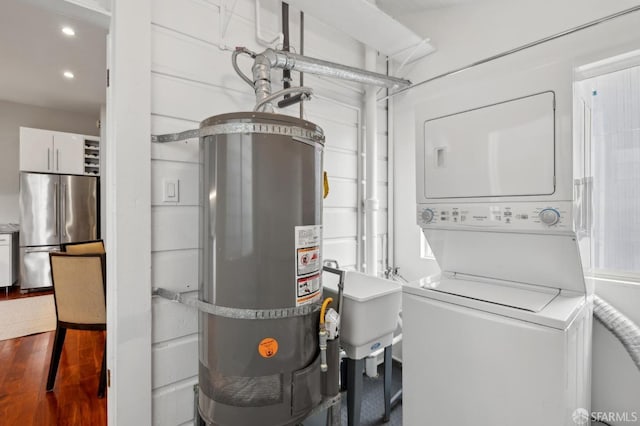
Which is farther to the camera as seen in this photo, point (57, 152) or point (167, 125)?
point (57, 152)

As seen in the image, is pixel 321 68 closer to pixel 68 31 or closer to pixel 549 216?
pixel 549 216

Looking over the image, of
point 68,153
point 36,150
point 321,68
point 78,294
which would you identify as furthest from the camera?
point 68,153

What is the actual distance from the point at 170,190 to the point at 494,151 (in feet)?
4.98

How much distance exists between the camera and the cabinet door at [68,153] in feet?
15.6

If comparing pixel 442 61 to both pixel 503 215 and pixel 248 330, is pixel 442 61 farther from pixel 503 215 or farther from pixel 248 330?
pixel 248 330

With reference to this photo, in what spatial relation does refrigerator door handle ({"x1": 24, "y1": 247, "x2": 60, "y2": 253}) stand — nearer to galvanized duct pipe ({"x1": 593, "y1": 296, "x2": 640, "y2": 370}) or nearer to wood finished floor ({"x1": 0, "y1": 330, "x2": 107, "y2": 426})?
wood finished floor ({"x1": 0, "y1": 330, "x2": 107, "y2": 426})

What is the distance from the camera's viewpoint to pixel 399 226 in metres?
2.62

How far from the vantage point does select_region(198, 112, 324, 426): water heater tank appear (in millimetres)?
1070

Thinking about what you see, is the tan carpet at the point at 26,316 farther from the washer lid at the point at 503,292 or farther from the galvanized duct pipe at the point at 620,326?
the galvanized duct pipe at the point at 620,326

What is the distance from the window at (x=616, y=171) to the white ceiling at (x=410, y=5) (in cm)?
110

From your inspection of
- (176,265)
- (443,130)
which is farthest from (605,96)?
(176,265)

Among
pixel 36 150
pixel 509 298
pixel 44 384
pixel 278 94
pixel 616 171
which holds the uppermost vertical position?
pixel 36 150

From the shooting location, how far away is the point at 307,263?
117cm

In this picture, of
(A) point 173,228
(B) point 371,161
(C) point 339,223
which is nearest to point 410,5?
(B) point 371,161
